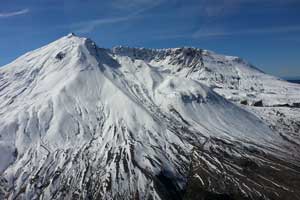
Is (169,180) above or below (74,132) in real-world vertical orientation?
below

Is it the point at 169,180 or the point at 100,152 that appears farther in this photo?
the point at 100,152

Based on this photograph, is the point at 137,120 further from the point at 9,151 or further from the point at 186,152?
the point at 9,151

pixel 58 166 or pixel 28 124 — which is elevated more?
pixel 28 124

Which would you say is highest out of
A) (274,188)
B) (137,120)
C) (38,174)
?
(137,120)

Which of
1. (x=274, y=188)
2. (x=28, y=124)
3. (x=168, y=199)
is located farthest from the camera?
(x=28, y=124)

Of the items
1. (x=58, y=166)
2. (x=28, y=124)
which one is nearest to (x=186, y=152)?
(x=58, y=166)

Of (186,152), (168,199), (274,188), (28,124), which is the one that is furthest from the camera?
(28,124)

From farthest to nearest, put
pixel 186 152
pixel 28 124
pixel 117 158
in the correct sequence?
pixel 28 124 < pixel 186 152 < pixel 117 158

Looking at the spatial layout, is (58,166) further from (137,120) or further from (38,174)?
(137,120)

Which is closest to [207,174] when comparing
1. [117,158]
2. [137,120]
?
[117,158]
